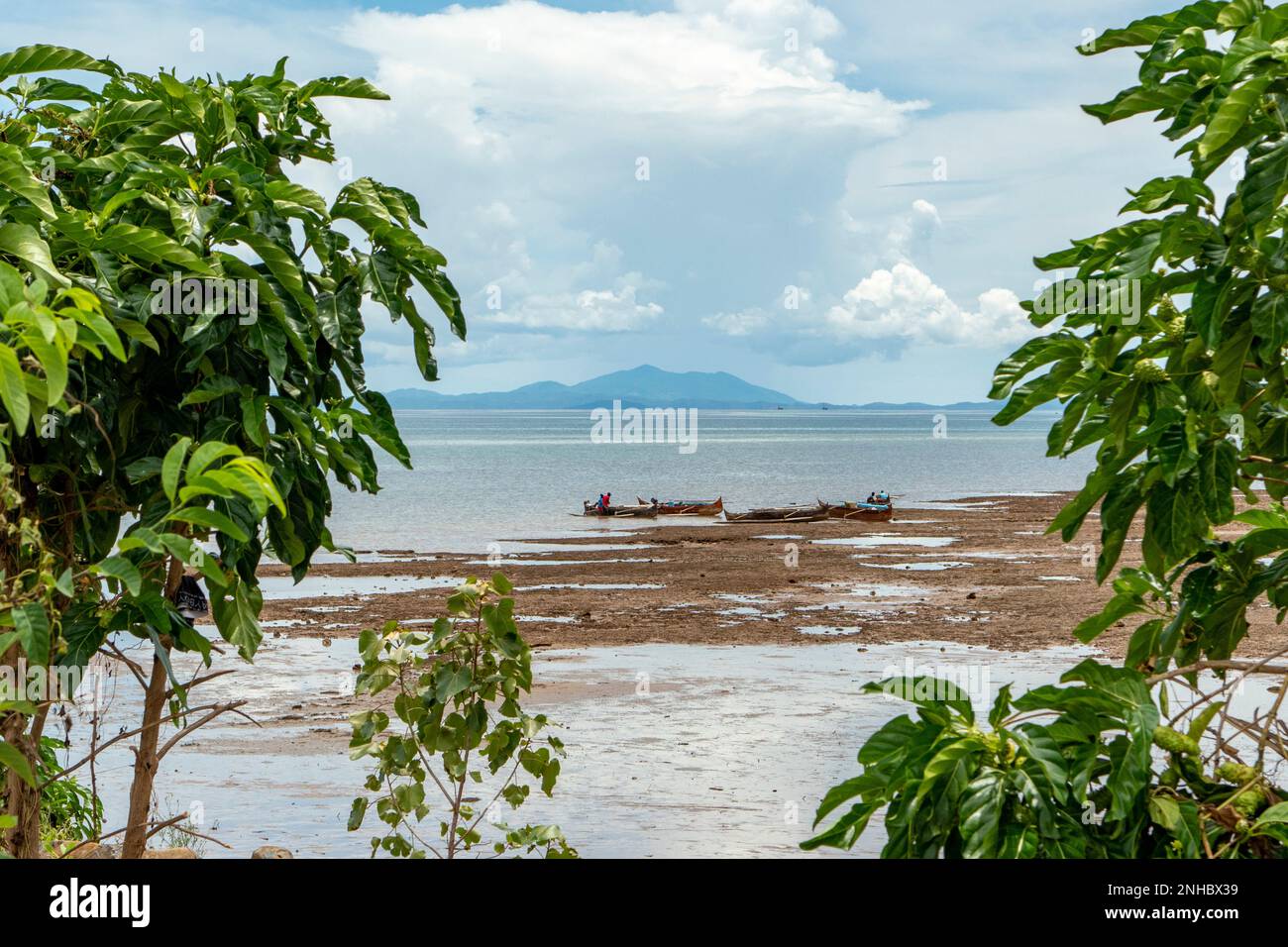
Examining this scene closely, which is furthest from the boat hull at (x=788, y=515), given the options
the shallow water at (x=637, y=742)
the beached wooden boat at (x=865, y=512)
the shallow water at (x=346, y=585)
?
the shallow water at (x=637, y=742)

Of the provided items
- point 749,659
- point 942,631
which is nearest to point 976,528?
point 942,631

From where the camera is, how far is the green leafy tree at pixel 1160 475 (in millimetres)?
2016

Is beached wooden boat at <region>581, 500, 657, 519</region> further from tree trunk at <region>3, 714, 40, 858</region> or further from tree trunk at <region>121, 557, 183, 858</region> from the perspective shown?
tree trunk at <region>3, 714, 40, 858</region>

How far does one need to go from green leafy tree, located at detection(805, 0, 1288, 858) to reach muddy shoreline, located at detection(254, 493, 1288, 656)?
16760mm

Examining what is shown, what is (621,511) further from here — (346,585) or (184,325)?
(184,325)

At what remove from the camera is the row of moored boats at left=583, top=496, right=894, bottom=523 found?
4184 centimetres

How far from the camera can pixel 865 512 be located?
4328 cm

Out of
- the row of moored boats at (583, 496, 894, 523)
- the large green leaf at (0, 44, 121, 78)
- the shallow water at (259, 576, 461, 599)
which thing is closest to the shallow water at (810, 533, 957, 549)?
the row of moored boats at (583, 496, 894, 523)

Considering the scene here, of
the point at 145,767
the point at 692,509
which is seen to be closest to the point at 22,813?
the point at 145,767

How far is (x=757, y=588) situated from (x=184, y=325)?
23.3 m

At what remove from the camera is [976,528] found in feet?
134

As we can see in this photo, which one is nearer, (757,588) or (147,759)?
(147,759)

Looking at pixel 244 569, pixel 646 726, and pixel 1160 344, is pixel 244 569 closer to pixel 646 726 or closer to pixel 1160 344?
pixel 1160 344

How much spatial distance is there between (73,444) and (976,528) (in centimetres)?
3964
